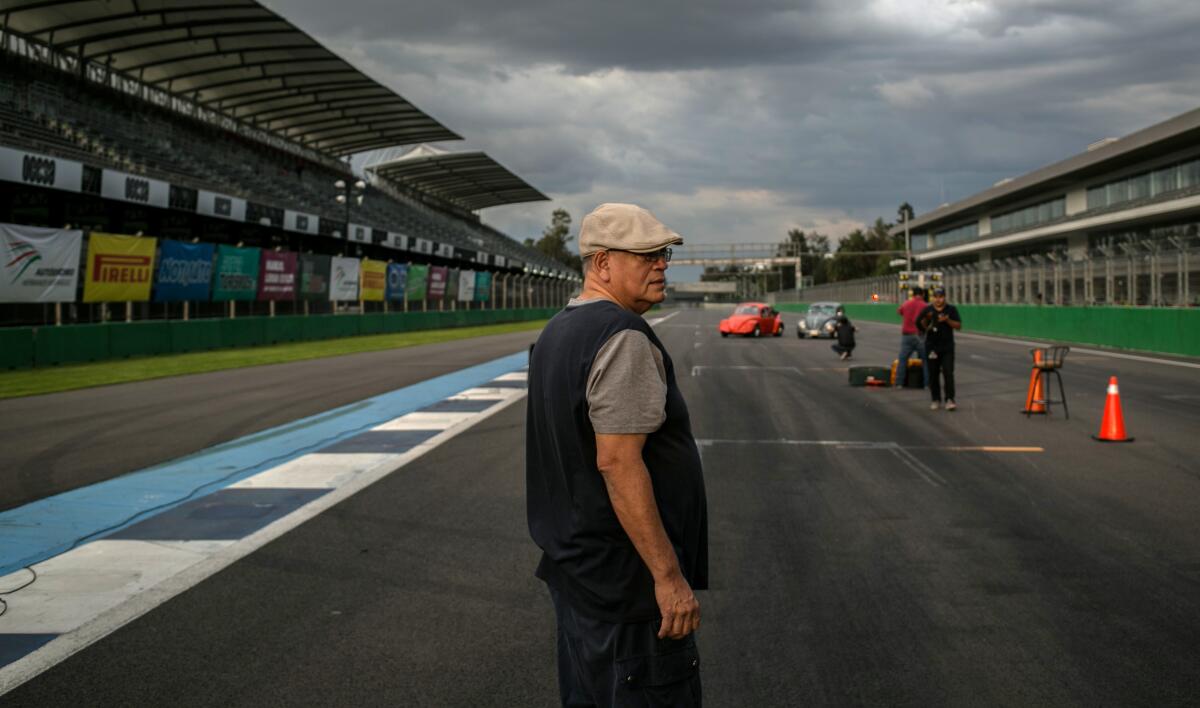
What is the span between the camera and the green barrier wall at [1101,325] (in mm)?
24406

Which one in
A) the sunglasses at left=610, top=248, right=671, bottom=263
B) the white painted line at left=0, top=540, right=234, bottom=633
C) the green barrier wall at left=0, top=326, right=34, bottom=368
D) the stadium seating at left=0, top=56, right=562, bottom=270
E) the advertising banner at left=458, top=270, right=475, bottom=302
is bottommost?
the white painted line at left=0, top=540, right=234, bottom=633

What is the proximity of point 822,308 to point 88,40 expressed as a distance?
29321 millimetres

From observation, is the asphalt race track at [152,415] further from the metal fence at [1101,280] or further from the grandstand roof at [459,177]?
the grandstand roof at [459,177]

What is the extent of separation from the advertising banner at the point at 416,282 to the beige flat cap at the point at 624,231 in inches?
1579

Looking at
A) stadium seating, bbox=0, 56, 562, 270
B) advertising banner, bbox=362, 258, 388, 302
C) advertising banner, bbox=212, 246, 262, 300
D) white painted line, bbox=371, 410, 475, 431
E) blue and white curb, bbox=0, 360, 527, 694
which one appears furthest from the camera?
advertising banner, bbox=362, 258, 388, 302

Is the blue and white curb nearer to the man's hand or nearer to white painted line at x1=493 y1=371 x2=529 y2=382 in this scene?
the man's hand

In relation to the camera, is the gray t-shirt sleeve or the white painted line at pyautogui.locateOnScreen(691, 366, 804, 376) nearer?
the gray t-shirt sleeve

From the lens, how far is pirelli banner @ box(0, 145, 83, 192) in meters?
22.5

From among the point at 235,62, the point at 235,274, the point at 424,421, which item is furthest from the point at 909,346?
the point at 235,62

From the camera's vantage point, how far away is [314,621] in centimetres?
480

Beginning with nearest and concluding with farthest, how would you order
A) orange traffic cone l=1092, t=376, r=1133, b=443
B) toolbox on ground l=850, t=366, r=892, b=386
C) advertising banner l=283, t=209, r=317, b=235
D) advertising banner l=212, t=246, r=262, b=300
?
orange traffic cone l=1092, t=376, r=1133, b=443 < toolbox on ground l=850, t=366, r=892, b=386 < advertising banner l=212, t=246, r=262, b=300 < advertising banner l=283, t=209, r=317, b=235

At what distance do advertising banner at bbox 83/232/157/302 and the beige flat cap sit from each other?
2188cm

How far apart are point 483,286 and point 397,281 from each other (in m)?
13.8

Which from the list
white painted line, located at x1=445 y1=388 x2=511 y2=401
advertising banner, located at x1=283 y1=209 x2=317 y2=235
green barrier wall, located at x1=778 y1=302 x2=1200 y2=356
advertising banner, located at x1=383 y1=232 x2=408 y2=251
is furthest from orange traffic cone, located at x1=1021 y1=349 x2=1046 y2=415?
advertising banner, located at x1=383 y1=232 x2=408 y2=251
